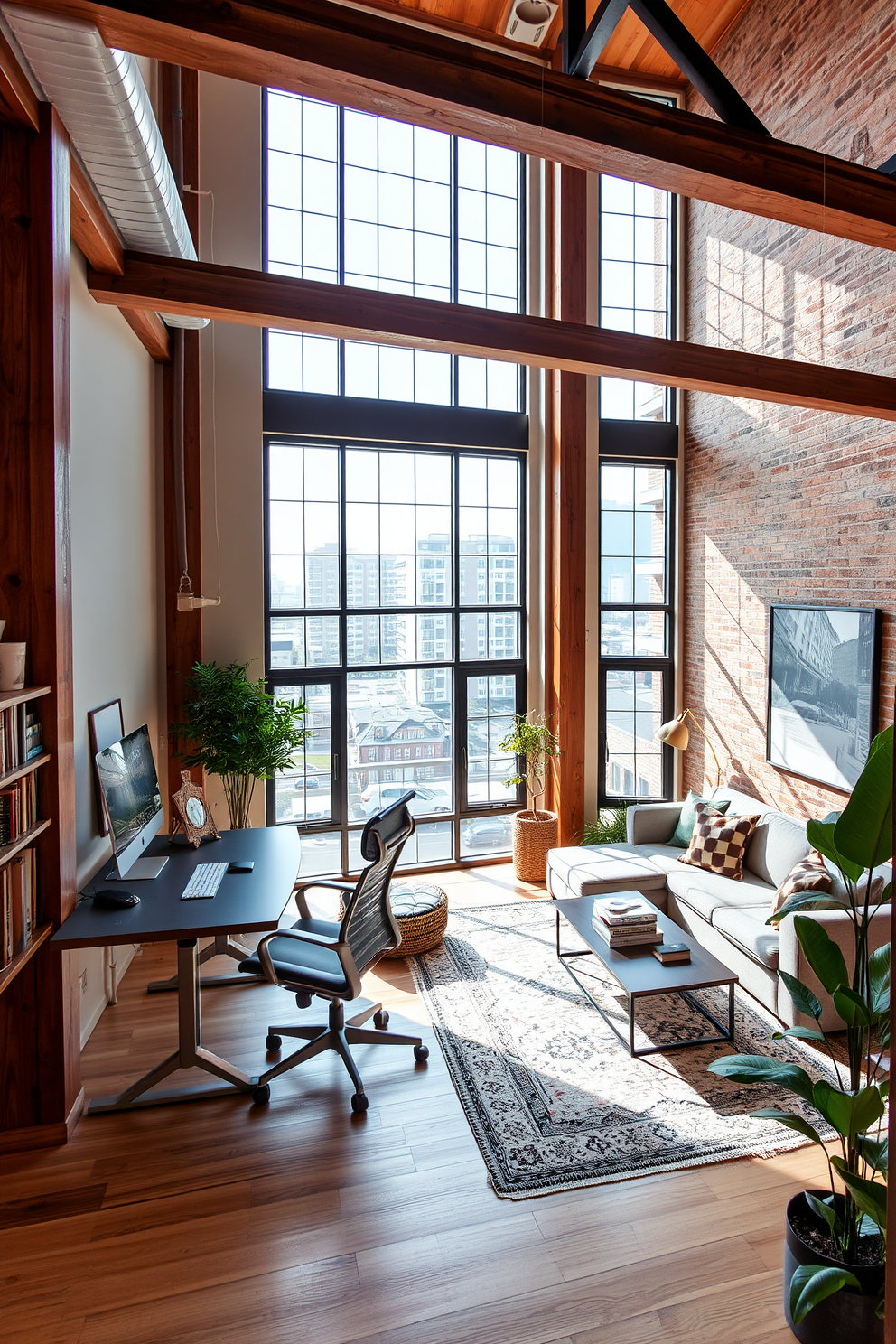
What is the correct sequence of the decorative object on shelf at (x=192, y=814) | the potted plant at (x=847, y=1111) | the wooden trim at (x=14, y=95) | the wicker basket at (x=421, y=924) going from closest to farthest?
the potted plant at (x=847, y=1111) < the wooden trim at (x=14, y=95) < the decorative object on shelf at (x=192, y=814) < the wicker basket at (x=421, y=924)

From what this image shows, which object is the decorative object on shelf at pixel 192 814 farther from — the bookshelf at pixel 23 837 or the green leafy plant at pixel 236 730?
the bookshelf at pixel 23 837

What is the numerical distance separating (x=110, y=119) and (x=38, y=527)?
141cm

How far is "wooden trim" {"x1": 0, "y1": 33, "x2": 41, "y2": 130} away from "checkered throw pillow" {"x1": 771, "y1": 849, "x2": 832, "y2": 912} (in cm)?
445

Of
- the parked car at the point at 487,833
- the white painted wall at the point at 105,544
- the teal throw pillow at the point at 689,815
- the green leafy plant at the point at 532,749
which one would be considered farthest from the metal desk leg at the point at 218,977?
the teal throw pillow at the point at 689,815

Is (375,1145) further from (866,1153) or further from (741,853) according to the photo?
(741,853)

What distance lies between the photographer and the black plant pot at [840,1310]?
1.82 metres

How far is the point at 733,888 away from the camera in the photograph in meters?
4.33

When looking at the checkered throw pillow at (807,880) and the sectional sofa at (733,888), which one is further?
the checkered throw pillow at (807,880)

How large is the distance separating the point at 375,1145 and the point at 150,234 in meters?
3.87

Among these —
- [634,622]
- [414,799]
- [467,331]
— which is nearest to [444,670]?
[414,799]

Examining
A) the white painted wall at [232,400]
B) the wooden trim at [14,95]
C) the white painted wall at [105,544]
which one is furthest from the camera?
the white painted wall at [232,400]

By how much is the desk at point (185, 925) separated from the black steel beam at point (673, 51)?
10.5ft

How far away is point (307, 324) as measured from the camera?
3180 millimetres

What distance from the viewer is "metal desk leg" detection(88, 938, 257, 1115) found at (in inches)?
114
